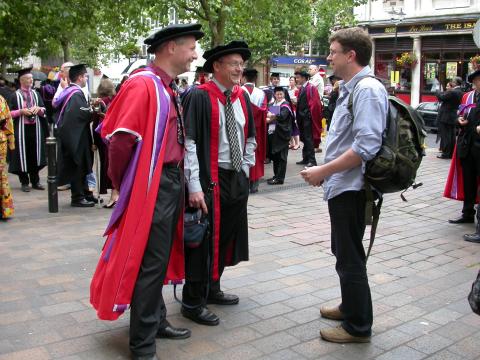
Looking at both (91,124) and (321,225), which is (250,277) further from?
(91,124)

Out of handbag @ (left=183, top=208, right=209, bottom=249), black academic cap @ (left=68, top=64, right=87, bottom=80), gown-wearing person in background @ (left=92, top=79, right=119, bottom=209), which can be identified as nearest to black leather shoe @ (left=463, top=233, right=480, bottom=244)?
handbag @ (left=183, top=208, right=209, bottom=249)

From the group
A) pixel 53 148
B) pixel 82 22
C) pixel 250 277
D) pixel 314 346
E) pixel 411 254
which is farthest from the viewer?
pixel 82 22

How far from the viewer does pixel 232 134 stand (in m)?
4.23

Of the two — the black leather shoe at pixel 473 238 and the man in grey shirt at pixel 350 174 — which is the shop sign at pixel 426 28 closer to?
the black leather shoe at pixel 473 238

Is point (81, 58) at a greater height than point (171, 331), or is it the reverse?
point (81, 58)

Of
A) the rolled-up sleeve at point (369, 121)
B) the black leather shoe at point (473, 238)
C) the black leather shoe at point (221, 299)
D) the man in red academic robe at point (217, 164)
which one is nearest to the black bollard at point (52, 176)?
the black leather shoe at point (221, 299)

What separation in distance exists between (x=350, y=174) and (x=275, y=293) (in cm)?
153

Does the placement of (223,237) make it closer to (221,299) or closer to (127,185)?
(221,299)

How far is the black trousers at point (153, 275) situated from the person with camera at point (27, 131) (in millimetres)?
6670

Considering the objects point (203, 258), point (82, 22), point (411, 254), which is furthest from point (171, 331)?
point (82, 22)

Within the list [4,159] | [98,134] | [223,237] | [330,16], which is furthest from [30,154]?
[330,16]

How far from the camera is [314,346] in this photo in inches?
153

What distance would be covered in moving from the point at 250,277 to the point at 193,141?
1766 mm

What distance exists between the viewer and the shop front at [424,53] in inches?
1187
